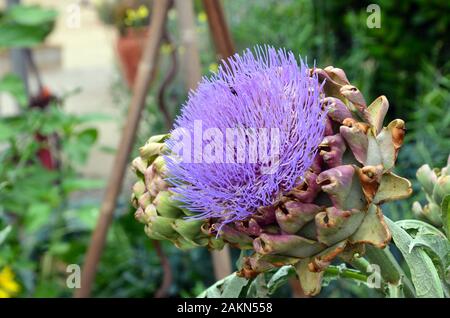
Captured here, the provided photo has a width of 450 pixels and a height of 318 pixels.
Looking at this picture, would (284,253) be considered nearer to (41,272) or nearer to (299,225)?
(299,225)

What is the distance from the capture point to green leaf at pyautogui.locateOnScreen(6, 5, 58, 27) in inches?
46.6

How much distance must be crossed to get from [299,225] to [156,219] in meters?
0.11

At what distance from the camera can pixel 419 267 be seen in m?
0.48

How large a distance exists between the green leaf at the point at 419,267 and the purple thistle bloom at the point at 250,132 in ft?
0.25

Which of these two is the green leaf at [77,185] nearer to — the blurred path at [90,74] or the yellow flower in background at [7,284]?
the yellow flower in background at [7,284]

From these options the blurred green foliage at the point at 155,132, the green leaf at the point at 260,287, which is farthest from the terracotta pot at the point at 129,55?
the green leaf at the point at 260,287

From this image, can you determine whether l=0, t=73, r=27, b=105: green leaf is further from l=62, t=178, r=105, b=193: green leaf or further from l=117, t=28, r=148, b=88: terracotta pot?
l=117, t=28, r=148, b=88: terracotta pot

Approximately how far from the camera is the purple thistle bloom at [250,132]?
1.59 ft

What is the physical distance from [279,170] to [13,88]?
830 mm

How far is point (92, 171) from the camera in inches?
105

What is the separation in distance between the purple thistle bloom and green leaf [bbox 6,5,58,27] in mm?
738

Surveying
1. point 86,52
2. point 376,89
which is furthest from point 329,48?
Answer: point 86,52

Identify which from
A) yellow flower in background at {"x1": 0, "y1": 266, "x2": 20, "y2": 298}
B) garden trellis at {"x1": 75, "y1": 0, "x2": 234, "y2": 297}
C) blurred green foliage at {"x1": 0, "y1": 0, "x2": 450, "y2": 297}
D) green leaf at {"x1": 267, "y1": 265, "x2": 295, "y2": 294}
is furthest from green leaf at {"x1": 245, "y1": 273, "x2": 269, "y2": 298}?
yellow flower in background at {"x1": 0, "y1": 266, "x2": 20, "y2": 298}

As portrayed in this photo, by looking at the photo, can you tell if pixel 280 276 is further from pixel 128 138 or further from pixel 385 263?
pixel 128 138
